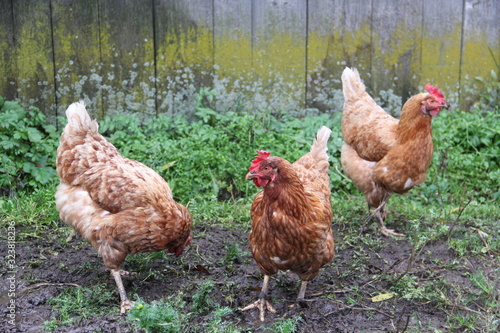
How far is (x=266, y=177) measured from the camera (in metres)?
3.17

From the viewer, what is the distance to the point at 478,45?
6.48 metres

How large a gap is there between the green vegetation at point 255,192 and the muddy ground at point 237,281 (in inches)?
0.8

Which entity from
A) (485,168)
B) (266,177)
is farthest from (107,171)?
(485,168)

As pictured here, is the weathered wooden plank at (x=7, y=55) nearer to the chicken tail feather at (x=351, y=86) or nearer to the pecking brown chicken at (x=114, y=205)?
the pecking brown chicken at (x=114, y=205)

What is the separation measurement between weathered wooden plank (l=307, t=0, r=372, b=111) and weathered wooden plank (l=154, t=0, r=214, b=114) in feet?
4.23

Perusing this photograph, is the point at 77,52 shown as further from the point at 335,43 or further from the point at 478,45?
the point at 478,45

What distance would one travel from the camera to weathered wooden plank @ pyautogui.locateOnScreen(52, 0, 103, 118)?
232 inches

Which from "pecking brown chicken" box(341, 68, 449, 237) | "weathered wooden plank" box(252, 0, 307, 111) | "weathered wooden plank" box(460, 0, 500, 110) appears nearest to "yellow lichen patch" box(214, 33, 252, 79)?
"weathered wooden plank" box(252, 0, 307, 111)

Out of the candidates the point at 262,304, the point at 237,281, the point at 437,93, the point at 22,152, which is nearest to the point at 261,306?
the point at 262,304

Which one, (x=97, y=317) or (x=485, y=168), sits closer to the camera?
(x=97, y=317)

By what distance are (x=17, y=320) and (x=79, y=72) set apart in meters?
3.55

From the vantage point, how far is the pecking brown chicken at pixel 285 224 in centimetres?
320

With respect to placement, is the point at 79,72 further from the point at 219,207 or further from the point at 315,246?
the point at 315,246

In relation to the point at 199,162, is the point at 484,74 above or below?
above
